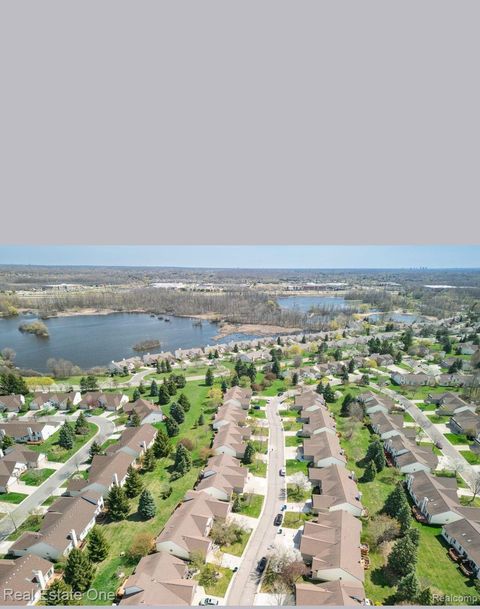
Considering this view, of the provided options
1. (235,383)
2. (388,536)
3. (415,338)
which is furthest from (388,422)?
(415,338)

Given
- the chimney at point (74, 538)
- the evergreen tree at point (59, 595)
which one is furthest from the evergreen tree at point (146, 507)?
the evergreen tree at point (59, 595)

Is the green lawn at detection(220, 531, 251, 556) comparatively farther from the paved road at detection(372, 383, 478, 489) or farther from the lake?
the lake

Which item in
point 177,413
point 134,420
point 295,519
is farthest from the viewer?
point 177,413

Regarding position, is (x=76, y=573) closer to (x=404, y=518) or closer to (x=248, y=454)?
(x=248, y=454)

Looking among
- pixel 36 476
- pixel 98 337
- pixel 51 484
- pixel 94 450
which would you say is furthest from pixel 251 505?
pixel 98 337

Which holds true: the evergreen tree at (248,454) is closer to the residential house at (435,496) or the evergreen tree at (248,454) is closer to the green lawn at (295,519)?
the green lawn at (295,519)

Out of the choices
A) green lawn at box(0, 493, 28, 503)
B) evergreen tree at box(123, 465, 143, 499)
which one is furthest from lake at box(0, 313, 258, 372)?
evergreen tree at box(123, 465, 143, 499)

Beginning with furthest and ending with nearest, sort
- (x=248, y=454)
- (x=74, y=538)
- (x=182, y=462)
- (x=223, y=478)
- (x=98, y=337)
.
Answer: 1. (x=98, y=337)
2. (x=248, y=454)
3. (x=182, y=462)
4. (x=223, y=478)
5. (x=74, y=538)

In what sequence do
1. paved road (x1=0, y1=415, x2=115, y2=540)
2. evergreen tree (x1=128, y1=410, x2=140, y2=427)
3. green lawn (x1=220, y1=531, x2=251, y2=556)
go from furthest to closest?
evergreen tree (x1=128, y1=410, x2=140, y2=427)
paved road (x1=0, y1=415, x2=115, y2=540)
green lawn (x1=220, y1=531, x2=251, y2=556)
